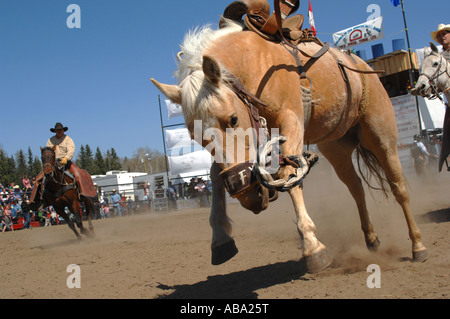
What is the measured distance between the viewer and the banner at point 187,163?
2177 centimetres

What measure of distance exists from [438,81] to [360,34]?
1157 cm

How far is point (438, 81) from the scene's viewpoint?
667 cm

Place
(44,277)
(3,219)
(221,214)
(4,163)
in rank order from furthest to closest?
(4,163), (3,219), (44,277), (221,214)

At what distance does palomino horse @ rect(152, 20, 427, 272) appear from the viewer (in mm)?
3027

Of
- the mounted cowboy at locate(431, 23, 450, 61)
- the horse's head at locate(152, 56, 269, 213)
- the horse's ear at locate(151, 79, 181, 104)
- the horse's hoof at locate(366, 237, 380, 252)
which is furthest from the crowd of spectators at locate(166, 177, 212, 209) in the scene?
the horse's head at locate(152, 56, 269, 213)

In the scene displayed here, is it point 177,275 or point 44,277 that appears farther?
point 44,277

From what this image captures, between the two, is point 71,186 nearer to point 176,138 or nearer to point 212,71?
point 212,71

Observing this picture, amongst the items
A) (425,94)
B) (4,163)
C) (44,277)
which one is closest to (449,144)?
(425,94)

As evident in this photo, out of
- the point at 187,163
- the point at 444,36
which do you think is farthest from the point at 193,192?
the point at 444,36

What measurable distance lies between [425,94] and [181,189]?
51.4 ft
